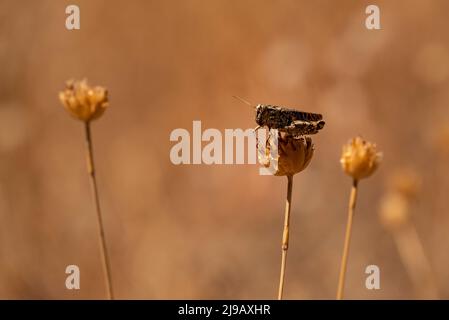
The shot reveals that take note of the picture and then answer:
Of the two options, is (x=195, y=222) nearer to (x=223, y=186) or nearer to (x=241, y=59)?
(x=223, y=186)

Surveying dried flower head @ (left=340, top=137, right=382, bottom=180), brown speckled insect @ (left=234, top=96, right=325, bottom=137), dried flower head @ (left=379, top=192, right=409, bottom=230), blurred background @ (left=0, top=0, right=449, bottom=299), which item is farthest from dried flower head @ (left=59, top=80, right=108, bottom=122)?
blurred background @ (left=0, top=0, right=449, bottom=299)

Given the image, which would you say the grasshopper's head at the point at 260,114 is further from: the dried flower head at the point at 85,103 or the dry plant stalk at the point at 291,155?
the dried flower head at the point at 85,103

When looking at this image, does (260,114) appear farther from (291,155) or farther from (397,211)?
(397,211)

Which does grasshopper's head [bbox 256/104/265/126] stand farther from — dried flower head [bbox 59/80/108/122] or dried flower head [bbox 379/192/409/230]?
dried flower head [bbox 379/192/409/230]

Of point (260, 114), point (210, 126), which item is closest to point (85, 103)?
point (260, 114)

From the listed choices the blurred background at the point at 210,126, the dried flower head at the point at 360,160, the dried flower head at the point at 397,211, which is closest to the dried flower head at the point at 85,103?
the dried flower head at the point at 360,160

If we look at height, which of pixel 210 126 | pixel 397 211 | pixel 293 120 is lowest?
pixel 397 211
